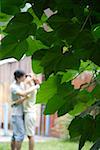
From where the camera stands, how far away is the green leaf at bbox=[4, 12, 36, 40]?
35.5 inches

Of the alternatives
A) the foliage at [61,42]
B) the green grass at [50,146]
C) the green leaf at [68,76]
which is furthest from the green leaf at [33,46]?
the green grass at [50,146]

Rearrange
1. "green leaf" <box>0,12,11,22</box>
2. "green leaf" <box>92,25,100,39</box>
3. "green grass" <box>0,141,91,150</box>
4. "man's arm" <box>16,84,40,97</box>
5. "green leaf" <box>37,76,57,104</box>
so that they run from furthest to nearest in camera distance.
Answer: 1. "green grass" <box>0,141,91,150</box>
2. "man's arm" <box>16,84,40,97</box>
3. "green leaf" <box>37,76,57,104</box>
4. "green leaf" <box>0,12,11,22</box>
5. "green leaf" <box>92,25,100,39</box>

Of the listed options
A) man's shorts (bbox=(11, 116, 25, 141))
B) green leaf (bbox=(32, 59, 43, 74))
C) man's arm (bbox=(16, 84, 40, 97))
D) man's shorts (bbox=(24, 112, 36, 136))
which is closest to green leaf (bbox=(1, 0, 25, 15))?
green leaf (bbox=(32, 59, 43, 74))

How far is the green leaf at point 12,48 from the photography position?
36.9 inches

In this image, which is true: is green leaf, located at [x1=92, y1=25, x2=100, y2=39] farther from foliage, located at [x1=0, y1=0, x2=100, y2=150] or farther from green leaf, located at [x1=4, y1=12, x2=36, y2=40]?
green leaf, located at [x1=4, y1=12, x2=36, y2=40]

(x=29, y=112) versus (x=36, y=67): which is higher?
(x=36, y=67)

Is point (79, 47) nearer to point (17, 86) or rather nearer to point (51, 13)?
point (51, 13)

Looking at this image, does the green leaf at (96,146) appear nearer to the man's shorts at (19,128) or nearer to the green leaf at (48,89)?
the green leaf at (48,89)

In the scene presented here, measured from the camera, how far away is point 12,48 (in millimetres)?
951

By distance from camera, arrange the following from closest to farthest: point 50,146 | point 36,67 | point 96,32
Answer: point 96,32 → point 36,67 → point 50,146

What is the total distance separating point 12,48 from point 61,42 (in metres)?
0.10

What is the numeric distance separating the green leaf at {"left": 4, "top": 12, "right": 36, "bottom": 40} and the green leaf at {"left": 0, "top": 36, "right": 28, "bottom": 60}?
0.02m

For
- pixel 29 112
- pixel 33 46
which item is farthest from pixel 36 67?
pixel 29 112

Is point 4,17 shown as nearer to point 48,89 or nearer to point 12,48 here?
point 12,48
